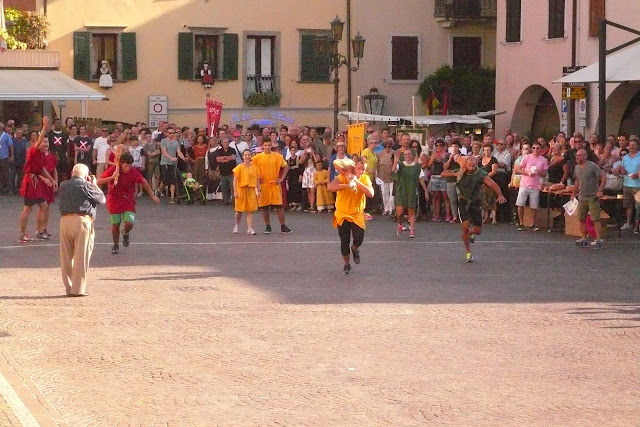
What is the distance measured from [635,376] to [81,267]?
6963 millimetres

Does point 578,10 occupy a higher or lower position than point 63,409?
higher

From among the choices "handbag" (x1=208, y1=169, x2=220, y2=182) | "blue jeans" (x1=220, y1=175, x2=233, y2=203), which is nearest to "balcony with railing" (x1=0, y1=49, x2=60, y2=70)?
"handbag" (x1=208, y1=169, x2=220, y2=182)

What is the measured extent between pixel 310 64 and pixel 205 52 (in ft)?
12.0

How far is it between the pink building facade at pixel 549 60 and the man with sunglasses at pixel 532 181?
394 inches

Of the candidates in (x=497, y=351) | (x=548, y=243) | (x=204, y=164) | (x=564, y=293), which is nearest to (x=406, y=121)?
(x=204, y=164)

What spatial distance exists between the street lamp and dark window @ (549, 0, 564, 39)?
9.10m

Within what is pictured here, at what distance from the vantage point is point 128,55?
4409 cm

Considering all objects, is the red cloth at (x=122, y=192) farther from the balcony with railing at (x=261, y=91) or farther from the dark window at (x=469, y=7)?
the dark window at (x=469, y=7)

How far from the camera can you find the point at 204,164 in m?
32.1

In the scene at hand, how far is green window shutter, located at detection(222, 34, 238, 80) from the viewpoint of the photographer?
45.2 meters

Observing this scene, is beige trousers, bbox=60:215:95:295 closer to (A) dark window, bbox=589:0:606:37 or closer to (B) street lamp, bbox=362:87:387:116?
(A) dark window, bbox=589:0:606:37

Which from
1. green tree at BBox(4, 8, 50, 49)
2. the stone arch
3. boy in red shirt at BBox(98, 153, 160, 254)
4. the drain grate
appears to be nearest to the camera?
the drain grate

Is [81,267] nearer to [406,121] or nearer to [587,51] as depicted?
[587,51]

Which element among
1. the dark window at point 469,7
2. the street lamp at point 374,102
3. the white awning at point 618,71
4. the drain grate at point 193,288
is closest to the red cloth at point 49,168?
the drain grate at point 193,288
